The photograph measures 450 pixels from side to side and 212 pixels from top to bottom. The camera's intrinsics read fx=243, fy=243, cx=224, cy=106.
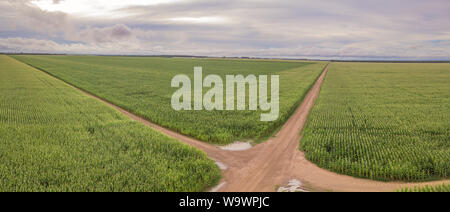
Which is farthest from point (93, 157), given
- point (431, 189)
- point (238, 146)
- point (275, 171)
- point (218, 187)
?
point (431, 189)

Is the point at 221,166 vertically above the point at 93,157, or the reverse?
the point at 93,157

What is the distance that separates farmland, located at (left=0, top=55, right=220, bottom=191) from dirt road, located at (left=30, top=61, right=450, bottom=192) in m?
1.15

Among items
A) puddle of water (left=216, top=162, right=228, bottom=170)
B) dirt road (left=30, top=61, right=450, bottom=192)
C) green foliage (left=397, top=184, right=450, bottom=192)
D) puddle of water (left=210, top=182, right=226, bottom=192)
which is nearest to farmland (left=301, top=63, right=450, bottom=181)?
dirt road (left=30, top=61, right=450, bottom=192)

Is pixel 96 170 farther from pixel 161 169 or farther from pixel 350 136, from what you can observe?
pixel 350 136

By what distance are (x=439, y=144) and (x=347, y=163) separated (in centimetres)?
716

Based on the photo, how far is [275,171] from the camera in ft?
39.2

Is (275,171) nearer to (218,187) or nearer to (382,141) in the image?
(218,187)

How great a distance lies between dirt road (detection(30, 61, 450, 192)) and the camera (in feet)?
34.6

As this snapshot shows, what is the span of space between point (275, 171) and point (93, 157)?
9.08 meters

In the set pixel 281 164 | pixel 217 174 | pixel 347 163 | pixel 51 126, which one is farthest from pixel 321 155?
pixel 51 126

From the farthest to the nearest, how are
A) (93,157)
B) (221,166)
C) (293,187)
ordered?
(221,166), (93,157), (293,187)

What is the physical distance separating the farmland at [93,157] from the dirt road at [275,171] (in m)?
1.15

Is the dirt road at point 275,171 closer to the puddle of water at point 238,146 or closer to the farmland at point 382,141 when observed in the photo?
the puddle of water at point 238,146

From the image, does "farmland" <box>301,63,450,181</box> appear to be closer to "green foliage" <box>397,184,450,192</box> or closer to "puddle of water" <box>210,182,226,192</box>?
"green foliage" <box>397,184,450,192</box>
